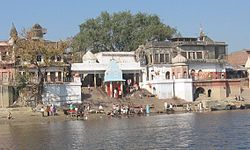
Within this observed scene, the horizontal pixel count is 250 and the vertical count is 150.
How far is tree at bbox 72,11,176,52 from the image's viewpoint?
93125 millimetres

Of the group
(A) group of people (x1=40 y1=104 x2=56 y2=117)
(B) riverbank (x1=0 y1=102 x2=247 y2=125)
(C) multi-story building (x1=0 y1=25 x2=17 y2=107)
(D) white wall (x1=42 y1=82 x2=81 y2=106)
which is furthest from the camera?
(D) white wall (x1=42 y1=82 x2=81 y2=106)

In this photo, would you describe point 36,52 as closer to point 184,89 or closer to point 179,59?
point 184,89

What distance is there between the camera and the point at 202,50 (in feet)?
270

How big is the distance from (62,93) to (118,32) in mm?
30586

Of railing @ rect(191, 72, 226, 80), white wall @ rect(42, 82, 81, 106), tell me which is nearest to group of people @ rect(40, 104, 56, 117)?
white wall @ rect(42, 82, 81, 106)

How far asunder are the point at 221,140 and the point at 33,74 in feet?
132

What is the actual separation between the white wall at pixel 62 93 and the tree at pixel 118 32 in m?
26.1

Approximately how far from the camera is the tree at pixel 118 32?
93.1 meters

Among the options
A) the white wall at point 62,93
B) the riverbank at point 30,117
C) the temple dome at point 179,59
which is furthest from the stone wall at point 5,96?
the temple dome at point 179,59

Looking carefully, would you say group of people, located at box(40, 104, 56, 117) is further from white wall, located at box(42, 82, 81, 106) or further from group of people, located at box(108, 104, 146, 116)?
group of people, located at box(108, 104, 146, 116)

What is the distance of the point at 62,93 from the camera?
6650cm

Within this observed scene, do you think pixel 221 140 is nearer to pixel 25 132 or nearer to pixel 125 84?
pixel 25 132

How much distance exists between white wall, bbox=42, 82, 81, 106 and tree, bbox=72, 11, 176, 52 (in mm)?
26085

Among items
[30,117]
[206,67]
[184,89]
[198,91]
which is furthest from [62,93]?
[206,67]
